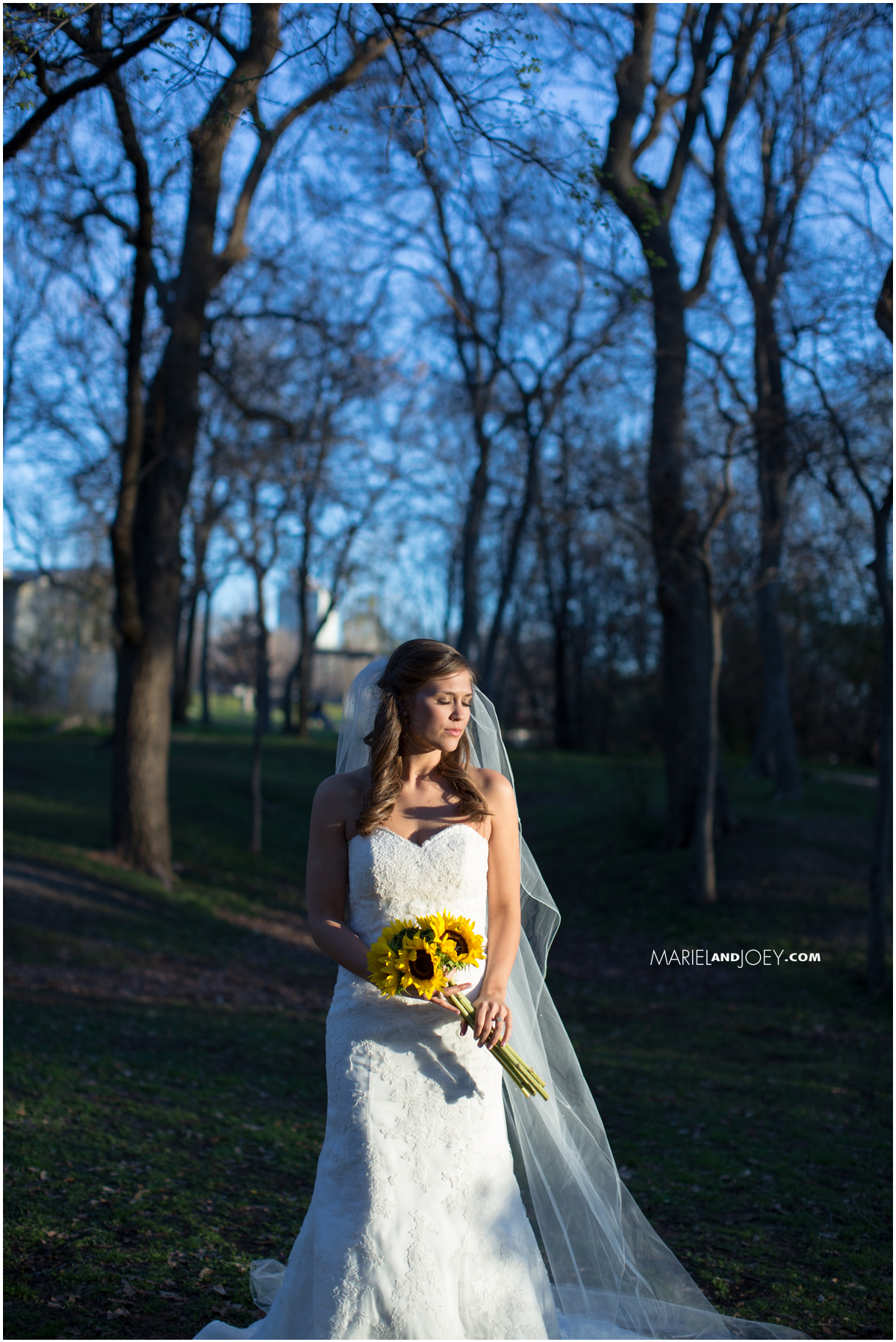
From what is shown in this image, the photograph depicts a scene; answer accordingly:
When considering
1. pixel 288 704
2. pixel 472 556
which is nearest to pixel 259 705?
pixel 472 556

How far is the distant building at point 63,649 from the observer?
91.6 ft

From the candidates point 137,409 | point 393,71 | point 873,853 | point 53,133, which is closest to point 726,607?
point 873,853

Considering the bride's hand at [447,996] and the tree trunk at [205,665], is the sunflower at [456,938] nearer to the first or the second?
the bride's hand at [447,996]

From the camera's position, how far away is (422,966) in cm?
296

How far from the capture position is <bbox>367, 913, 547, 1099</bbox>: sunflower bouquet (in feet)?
9.67

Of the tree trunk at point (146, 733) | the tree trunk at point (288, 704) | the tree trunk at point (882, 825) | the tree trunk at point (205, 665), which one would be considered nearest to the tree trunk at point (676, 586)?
the tree trunk at point (882, 825)

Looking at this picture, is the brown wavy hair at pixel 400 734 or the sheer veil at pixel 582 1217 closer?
the brown wavy hair at pixel 400 734

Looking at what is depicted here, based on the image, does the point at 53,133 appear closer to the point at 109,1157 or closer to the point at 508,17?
the point at 508,17

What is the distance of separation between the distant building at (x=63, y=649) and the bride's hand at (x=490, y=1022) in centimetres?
2483

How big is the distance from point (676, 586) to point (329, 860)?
1116cm

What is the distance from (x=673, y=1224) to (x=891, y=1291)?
101 cm

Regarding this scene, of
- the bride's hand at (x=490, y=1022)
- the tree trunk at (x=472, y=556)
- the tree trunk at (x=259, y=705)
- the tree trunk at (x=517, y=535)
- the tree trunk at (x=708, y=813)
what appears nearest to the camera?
the bride's hand at (x=490, y=1022)

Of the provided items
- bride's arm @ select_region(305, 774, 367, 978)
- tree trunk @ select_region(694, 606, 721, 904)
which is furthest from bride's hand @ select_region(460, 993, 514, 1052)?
tree trunk @ select_region(694, 606, 721, 904)

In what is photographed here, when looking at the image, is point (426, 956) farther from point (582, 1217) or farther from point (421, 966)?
point (582, 1217)
